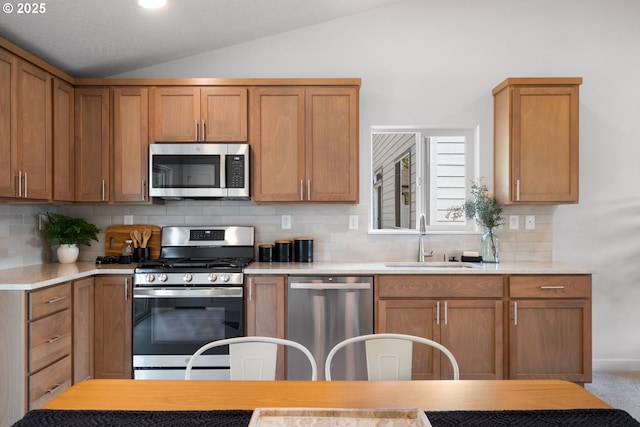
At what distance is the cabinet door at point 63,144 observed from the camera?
3135 millimetres

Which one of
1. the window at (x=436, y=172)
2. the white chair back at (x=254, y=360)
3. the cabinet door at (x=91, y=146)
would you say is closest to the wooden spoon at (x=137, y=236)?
the cabinet door at (x=91, y=146)

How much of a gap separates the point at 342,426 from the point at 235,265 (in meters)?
2.19

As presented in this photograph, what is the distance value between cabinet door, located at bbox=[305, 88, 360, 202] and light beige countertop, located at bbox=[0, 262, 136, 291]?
155 centimetres

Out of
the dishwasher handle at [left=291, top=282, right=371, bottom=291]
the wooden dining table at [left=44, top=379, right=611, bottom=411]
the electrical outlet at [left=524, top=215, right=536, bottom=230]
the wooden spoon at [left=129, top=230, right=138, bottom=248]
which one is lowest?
the wooden dining table at [left=44, top=379, right=611, bottom=411]

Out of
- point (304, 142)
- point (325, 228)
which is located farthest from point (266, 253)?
point (304, 142)

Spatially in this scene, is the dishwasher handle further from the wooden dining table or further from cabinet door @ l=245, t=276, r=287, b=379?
the wooden dining table

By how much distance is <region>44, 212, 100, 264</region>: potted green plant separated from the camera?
3389 millimetres

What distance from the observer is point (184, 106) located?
3.37 metres

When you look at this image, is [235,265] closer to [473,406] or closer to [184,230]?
[184,230]

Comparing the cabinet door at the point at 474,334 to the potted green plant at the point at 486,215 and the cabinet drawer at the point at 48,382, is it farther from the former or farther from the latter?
the cabinet drawer at the point at 48,382

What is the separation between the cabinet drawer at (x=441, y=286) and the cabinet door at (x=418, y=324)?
6 cm


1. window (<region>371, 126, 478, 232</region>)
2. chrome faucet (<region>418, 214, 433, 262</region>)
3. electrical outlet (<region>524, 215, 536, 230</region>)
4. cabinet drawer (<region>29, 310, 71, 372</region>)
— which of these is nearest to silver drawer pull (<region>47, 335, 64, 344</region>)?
cabinet drawer (<region>29, 310, 71, 372</region>)

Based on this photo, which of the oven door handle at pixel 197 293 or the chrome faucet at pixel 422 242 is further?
the chrome faucet at pixel 422 242

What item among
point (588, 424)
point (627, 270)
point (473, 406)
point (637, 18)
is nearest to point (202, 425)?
point (473, 406)
